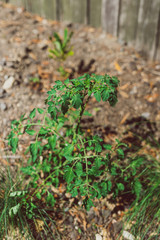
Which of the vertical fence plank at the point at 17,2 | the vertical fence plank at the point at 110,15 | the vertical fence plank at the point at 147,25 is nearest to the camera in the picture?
the vertical fence plank at the point at 147,25

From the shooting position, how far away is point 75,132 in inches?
74.8

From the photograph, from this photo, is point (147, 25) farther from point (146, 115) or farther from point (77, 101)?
point (77, 101)

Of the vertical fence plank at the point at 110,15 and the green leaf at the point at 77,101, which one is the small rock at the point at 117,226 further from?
the vertical fence plank at the point at 110,15

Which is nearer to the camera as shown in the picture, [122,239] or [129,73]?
[122,239]

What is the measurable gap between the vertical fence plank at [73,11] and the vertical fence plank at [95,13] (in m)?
0.10

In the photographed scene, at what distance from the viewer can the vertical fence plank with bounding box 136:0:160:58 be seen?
9.32ft

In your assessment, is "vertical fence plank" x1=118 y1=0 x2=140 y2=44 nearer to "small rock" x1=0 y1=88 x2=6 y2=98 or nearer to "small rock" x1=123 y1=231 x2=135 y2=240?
"small rock" x1=0 y1=88 x2=6 y2=98

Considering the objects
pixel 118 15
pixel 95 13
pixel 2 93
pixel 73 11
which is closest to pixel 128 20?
pixel 118 15

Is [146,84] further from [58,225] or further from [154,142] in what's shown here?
[58,225]

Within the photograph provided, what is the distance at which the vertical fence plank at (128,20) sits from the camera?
2965mm

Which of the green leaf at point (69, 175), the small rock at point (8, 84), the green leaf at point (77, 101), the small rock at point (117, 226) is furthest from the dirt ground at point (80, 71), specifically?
the green leaf at point (77, 101)

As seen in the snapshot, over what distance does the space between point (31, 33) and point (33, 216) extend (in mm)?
2300

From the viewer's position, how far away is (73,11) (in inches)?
132

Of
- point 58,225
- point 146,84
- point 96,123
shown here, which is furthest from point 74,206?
point 146,84
